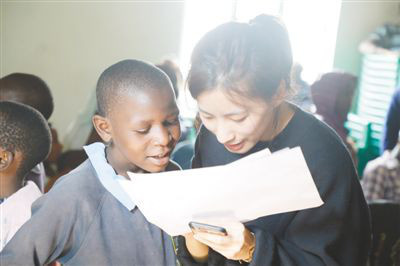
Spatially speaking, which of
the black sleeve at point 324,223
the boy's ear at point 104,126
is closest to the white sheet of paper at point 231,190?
the black sleeve at point 324,223

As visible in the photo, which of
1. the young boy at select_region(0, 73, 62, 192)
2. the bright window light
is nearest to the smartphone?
the young boy at select_region(0, 73, 62, 192)

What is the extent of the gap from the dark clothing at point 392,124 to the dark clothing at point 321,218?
183cm

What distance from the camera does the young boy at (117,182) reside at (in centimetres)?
87

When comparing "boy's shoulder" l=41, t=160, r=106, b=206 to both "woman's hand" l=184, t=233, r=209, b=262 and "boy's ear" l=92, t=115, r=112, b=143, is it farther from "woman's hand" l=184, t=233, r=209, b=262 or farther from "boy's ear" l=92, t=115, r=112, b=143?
"woman's hand" l=184, t=233, r=209, b=262

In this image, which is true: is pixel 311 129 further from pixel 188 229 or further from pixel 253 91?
pixel 188 229

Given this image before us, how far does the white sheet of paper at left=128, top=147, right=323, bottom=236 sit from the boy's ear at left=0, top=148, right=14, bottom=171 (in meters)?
0.44

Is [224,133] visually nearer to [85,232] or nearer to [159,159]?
[159,159]

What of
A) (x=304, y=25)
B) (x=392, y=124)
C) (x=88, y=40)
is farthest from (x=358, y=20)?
(x=88, y=40)

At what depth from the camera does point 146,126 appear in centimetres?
93

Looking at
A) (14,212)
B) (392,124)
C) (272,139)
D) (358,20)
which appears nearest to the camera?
(272,139)

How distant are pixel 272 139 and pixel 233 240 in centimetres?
26

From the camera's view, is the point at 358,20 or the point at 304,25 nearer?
the point at 304,25

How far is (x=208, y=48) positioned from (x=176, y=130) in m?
0.19

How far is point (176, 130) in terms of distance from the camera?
3.18ft
